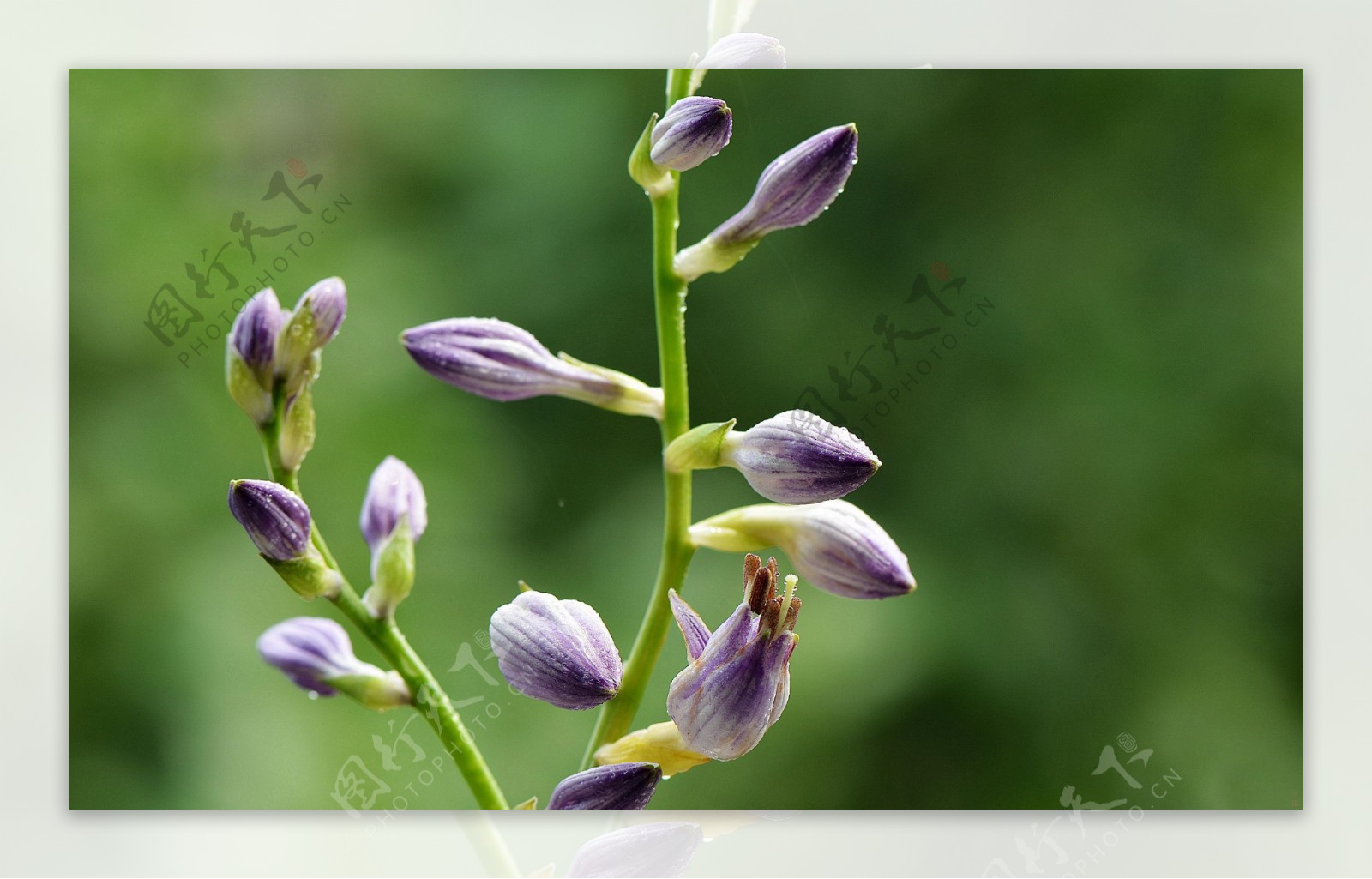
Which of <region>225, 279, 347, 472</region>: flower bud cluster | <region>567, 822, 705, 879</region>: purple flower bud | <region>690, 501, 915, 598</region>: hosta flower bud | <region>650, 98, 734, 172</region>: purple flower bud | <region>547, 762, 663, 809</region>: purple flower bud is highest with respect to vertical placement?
<region>650, 98, 734, 172</region>: purple flower bud

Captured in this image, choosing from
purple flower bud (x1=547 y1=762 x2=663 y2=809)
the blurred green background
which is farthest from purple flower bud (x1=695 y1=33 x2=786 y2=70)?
purple flower bud (x1=547 y1=762 x2=663 y2=809)

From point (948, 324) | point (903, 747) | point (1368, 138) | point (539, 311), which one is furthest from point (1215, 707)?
point (539, 311)

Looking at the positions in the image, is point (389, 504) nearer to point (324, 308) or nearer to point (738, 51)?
point (324, 308)

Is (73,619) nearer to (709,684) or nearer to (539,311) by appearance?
(539,311)

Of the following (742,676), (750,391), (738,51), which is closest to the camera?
(742,676)

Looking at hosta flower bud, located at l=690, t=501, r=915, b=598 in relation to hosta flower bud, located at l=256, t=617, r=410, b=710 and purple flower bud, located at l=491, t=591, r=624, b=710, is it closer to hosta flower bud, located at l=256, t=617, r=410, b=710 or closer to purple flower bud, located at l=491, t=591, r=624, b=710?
purple flower bud, located at l=491, t=591, r=624, b=710

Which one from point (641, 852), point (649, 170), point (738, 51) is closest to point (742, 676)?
point (641, 852)

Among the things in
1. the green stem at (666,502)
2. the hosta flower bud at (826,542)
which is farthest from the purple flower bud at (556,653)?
the hosta flower bud at (826,542)

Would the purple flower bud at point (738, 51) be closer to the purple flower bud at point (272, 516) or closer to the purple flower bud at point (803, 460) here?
the purple flower bud at point (803, 460)
